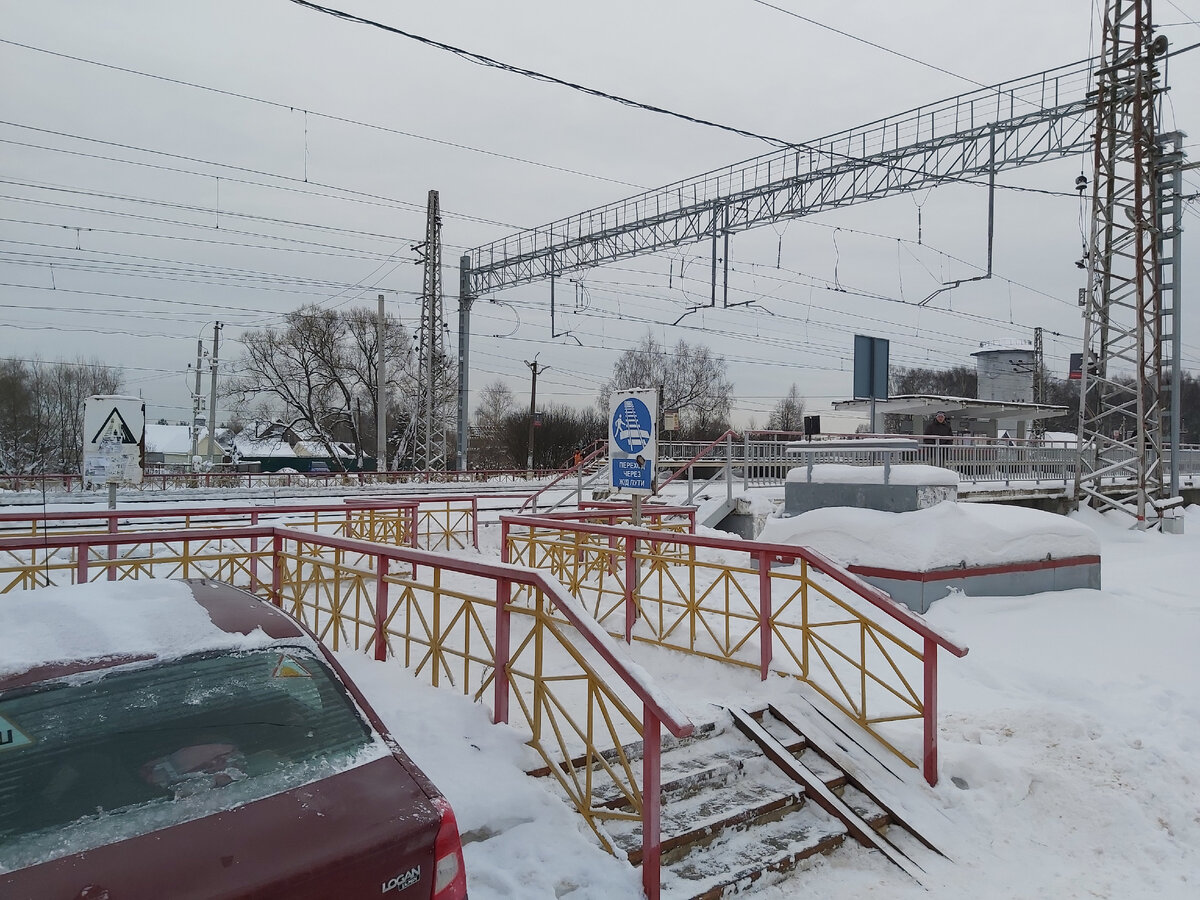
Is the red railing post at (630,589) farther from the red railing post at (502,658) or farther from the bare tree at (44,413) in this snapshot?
the bare tree at (44,413)

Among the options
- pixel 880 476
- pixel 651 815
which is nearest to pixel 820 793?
pixel 651 815

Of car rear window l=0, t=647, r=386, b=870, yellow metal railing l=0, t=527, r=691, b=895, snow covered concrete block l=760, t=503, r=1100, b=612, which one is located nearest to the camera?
car rear window l=0, t=647, r=386, b=870

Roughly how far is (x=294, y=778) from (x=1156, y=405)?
2100cm

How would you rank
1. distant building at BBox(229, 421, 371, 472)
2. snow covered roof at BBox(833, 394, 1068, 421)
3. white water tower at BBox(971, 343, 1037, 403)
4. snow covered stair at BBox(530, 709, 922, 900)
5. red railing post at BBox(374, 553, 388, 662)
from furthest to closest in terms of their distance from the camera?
distant building at BBox(229, 421, 371, 472), white water tower at BBox(971, 343, 1037, 403), snow covered roof at BBox(833, 394, 1068, 421), red railing post at BBox(374, 553, 388, 662), snow covered stair at BBox(530, 709, 922, 900)

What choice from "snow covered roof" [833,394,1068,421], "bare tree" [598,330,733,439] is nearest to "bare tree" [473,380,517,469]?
"bare tree" [598,330,733,439]

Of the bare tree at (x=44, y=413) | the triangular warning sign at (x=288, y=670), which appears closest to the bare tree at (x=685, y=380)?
the bare tree at (x=44, y=413)

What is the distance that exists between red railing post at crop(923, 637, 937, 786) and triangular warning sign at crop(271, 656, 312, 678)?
386cm

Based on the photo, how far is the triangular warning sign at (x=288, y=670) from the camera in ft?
10.1

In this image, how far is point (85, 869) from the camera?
211 cm

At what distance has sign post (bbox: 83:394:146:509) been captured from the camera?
37.2ft

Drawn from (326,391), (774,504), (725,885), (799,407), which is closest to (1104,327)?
(774,504)

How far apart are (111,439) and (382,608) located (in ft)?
27.4

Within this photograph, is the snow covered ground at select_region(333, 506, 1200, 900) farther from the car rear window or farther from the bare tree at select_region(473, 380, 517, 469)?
the bare tree at select_region(473, 380, 517, 469)

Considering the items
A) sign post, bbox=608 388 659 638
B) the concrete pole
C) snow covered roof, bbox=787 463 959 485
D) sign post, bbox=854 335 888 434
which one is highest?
the concrete pole
